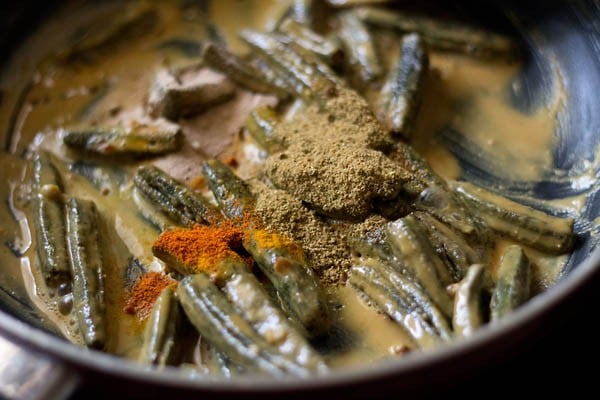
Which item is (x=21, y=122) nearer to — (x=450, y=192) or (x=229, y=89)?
(x=229, y=89)

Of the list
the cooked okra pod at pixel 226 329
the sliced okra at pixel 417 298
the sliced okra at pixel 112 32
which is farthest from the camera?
the sliced okra at pixel 112 32

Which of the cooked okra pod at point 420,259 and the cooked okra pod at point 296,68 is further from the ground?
the cooked okra pod at point 296,68

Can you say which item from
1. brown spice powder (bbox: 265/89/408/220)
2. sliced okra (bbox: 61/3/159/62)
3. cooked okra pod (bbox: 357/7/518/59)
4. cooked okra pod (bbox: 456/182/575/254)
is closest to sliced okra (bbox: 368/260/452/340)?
brown spice powder (bbox: 265/89/408/220)

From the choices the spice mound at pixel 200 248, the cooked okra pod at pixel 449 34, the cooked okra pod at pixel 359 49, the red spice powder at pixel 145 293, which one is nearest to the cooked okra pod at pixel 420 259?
the spice mound at pixel 200 248

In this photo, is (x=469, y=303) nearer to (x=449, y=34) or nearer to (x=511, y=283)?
(x=511, y=283)

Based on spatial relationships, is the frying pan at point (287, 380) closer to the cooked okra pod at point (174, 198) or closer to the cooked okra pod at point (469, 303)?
the cooked okra pod at point (469, 303)

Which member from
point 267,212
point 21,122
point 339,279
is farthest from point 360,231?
point 21,122

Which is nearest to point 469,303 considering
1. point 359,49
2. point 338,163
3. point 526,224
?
point 526,224
